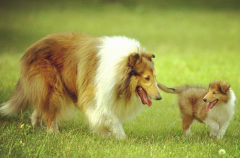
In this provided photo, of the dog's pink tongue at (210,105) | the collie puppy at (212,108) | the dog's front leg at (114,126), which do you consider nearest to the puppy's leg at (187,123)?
the collie puppy at (212,108)

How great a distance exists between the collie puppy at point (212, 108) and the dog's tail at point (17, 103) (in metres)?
2.35

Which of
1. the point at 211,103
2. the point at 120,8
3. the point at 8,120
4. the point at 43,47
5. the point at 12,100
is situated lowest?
the point at 120,8

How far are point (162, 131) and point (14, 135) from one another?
246 centimetres

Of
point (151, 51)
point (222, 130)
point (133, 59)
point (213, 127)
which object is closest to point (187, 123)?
point (213, 127)

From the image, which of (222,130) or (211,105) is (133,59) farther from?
(222,130)

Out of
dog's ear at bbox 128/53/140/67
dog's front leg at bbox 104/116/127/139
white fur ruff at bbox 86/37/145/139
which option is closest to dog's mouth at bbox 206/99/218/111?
white fur ruff at bbox 86/37/145/139

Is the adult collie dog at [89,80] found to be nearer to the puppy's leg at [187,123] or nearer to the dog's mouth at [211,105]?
the puppy's leg at [187,123]

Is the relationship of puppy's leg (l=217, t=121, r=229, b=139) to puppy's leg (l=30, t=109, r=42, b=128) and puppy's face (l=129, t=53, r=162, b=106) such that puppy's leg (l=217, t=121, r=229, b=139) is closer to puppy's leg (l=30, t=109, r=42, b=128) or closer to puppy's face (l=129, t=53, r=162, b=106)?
puppy's face (l=129, t=53, r=162, b=106)

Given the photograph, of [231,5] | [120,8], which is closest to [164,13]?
[120,8]

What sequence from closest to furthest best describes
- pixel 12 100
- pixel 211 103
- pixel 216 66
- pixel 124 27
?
pixel 211 103
pixel 12 100
pixel 216 66
pixel 124 27

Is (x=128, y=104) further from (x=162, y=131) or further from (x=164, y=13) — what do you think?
(x=164, y=13)

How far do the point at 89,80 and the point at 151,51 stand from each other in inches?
393

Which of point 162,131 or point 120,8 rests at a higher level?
point 162,131

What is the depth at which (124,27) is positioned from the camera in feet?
71.1
